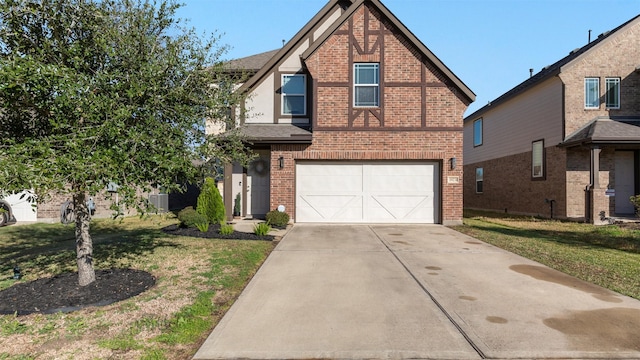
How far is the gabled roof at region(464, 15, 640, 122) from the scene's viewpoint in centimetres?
1500

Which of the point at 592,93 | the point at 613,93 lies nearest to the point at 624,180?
the point at 613,93

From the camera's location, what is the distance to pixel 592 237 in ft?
34.1

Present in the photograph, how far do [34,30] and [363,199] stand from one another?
1053 centimetres

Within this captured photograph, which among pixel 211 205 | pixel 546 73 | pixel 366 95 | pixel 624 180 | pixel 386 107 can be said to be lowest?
pixel 211 205

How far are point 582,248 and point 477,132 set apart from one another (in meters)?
16.4

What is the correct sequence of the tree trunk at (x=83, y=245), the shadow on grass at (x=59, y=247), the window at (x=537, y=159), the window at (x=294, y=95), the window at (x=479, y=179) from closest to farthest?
the tree trunk at (x=83, y=245)
the shadow on grass at (x=59, y=247)
the window at (x=294, y=95)
the window at (x=537, y=159)
the window at (x=479, y=179)

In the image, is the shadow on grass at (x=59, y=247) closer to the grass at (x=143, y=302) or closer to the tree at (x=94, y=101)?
the grass at (x=143, y=302)

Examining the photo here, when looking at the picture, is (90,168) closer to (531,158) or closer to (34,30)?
(34,30)

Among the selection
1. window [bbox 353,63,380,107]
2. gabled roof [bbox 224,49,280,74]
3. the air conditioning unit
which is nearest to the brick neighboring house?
window [bbox 353,63,380,107]

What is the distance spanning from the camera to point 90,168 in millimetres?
3777

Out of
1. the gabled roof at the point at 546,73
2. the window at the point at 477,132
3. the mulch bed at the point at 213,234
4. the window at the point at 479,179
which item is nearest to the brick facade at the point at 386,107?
the mulch bed at the point at 213,234

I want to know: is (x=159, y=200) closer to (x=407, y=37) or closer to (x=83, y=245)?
(x=83, y=245)

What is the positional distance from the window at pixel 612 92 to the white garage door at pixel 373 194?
8859mm

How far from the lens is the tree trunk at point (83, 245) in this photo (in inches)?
206
